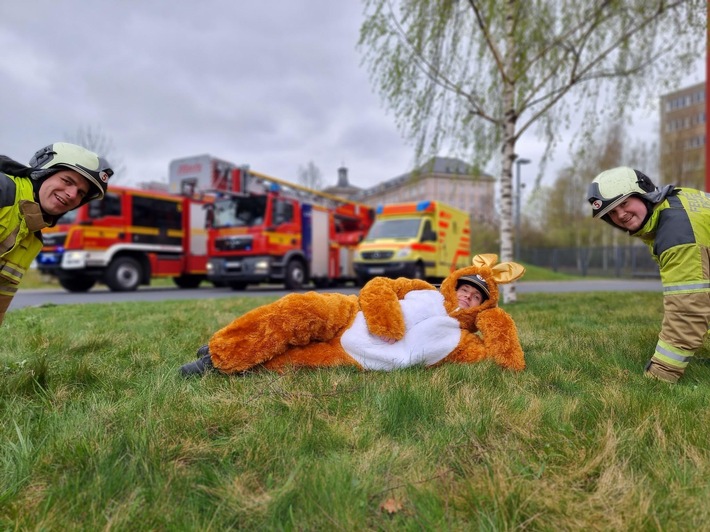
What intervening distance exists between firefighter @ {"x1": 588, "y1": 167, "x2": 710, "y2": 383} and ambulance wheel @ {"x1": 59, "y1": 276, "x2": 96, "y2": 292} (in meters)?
13.8

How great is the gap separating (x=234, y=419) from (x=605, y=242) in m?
41.6

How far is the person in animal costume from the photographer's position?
263cm

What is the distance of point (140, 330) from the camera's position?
4.46 metres

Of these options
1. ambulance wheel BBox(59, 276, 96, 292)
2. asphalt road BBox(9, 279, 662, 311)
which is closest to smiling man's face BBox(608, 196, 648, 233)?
asphalt road BBox(9, 279, 662, 311)

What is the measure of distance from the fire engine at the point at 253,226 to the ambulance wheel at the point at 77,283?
10.8 ft

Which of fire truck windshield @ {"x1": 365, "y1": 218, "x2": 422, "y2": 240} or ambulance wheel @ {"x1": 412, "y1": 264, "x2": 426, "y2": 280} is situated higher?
fire truck windshield @ {"x1": 365, "y1": 218, "x2": 422, "y2": 240}

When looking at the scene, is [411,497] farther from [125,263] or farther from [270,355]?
[125,263]

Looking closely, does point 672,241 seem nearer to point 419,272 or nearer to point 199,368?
point 199,368

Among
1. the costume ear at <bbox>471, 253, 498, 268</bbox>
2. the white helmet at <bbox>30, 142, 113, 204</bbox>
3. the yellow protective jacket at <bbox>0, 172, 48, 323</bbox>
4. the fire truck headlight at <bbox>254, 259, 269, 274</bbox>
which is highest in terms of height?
the white helmet at <bbox>30, 142, 113, 204</bbox>

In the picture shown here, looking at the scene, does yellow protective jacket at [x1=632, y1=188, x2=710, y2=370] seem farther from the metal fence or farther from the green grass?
the metal fence

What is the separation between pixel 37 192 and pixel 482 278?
236cm

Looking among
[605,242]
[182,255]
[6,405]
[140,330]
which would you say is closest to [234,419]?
[6,405]

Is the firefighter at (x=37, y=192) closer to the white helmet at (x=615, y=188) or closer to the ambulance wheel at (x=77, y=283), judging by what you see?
the white helmet at (x=615, y=188)

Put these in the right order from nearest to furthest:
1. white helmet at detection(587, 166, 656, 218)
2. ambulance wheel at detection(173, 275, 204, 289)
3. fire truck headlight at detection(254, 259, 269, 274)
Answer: white helmet at detection(587, 166, 656, 218) → fire truck headlight at detection(254, 259, 269, 274) → ambulance wheel at detection(173, 275, 204, 289)
